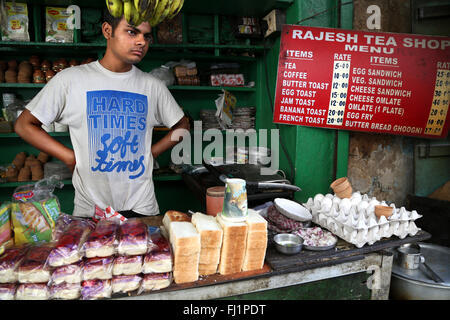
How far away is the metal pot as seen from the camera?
5.16ft

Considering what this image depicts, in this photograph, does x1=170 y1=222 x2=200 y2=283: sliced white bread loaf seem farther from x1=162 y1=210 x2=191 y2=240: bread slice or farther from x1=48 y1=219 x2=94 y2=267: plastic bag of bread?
x1=48 y1=219 x2=94 y2=267: plastic bag of bread

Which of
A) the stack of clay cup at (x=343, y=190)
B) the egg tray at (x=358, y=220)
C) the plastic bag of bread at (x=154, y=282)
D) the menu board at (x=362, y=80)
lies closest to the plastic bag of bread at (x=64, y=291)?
the plastic bag of bread at (x=154, y=282)

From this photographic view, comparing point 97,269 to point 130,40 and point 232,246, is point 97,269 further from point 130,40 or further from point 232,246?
point 130,40

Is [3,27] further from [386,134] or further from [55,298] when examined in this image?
[386,134]

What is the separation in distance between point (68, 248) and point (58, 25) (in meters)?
2.63

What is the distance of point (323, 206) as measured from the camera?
1.83 m

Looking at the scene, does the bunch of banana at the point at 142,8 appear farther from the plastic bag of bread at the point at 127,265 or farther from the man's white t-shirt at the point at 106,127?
the plastic bag of bread at the point at 127,265

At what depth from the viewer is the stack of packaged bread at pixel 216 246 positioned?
1.20 m

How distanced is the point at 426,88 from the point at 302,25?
1156 millimetres

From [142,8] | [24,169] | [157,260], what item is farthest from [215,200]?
[24,169]

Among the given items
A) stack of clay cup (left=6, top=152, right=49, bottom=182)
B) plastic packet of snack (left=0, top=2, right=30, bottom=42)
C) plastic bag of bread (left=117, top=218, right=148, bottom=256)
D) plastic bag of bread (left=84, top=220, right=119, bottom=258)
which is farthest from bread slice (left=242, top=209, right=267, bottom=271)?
plastic packet of snack (left=0, top=2, right=30, bottom=42)

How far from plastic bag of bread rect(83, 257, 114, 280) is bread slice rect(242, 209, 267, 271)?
55cm

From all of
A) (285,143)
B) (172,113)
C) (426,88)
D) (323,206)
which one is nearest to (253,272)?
(323,206)

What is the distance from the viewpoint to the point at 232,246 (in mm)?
1264
